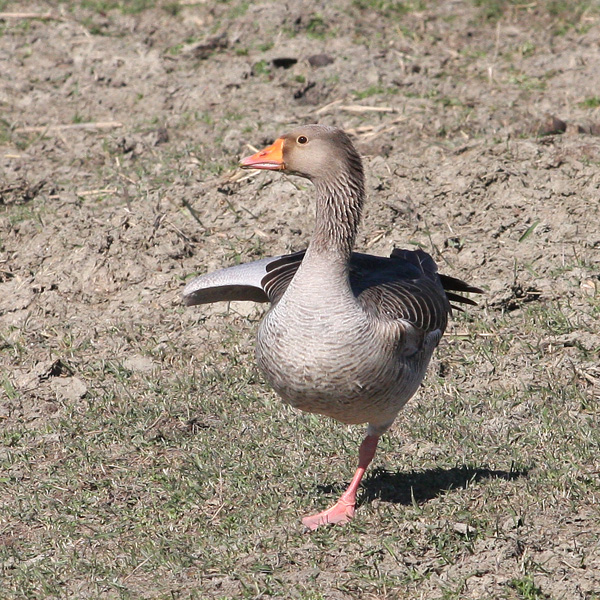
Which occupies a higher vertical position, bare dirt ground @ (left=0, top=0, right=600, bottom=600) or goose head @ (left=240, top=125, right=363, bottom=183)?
goose head @ (left=240, top=125, right=363, bottom=183)

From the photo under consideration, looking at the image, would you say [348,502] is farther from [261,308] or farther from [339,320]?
[261,308]

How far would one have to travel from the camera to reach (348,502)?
4.99 metres

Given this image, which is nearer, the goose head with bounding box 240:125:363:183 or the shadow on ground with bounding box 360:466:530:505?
the goose head with bounding box 240:125:363:183

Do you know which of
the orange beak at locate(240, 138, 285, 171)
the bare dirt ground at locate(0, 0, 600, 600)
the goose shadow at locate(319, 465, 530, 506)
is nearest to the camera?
the bare dirt ground at locate(0, 0, 600, 600)

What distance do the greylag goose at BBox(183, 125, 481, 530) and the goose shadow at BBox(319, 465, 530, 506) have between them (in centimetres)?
21

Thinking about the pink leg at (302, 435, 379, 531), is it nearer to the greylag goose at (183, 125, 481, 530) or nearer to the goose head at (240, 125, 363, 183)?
the greylag goose at (183, 125, 481, 530)

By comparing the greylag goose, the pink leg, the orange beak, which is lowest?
the pink leg

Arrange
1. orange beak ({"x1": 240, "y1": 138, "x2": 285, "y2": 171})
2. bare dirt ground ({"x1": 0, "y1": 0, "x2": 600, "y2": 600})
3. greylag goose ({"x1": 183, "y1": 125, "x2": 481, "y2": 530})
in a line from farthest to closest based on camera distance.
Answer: orange beak ({"x1": 240, "y1": 138, "x2": 285, "y2": 171}) < bare dirt ground ({"x1": 0, "y1": 0, "x2": 600, "y2": 600}) < greylag goose ({"x1": 183, "y1": 125, "x2": 481, "y2": 530})

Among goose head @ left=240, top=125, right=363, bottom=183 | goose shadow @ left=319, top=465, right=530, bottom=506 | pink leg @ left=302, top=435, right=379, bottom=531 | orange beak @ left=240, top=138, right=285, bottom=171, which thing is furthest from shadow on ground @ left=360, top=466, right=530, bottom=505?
orange beak @ left=240, top=138, right=285, bottom=171

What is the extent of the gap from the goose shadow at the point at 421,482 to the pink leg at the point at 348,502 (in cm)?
16

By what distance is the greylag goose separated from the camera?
4465 mm

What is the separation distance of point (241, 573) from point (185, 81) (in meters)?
5.95

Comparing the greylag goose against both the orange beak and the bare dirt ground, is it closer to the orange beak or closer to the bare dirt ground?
the orange beak

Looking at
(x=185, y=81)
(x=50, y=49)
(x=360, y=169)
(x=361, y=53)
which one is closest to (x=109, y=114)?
(x=185, y=81)
